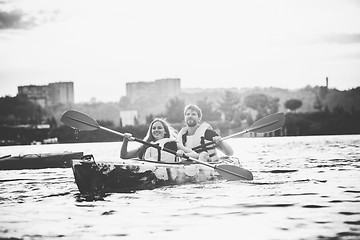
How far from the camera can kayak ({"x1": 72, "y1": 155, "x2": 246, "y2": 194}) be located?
9.76 meters

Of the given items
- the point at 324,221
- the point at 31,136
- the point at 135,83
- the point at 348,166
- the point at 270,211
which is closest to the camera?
the point at 324,221

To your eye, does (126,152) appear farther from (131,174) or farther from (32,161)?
(32,161)

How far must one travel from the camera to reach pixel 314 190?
34.0 ft

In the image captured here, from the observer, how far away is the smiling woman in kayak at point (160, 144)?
1077 centimetres

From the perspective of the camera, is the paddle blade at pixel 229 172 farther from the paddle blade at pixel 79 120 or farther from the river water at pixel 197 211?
the paddle blade at pixel 79 120

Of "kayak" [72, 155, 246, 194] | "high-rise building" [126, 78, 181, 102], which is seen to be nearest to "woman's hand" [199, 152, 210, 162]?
"kayak" [72, 155, 246, 194]

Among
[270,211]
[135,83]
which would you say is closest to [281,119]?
[270,211]

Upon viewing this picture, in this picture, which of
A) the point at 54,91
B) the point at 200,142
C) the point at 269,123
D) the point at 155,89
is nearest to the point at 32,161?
the point at 200,142

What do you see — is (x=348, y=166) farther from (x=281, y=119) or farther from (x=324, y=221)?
(x=324, y=221)

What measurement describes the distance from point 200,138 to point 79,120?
7.98 feet

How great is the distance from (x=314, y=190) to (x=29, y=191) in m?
5.60

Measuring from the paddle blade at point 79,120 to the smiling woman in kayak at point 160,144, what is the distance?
3.22ft

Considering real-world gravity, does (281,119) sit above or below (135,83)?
below

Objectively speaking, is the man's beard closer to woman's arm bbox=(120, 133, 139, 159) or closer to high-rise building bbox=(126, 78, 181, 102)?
woman's arm bbox=(120, 133, 139, 159)
